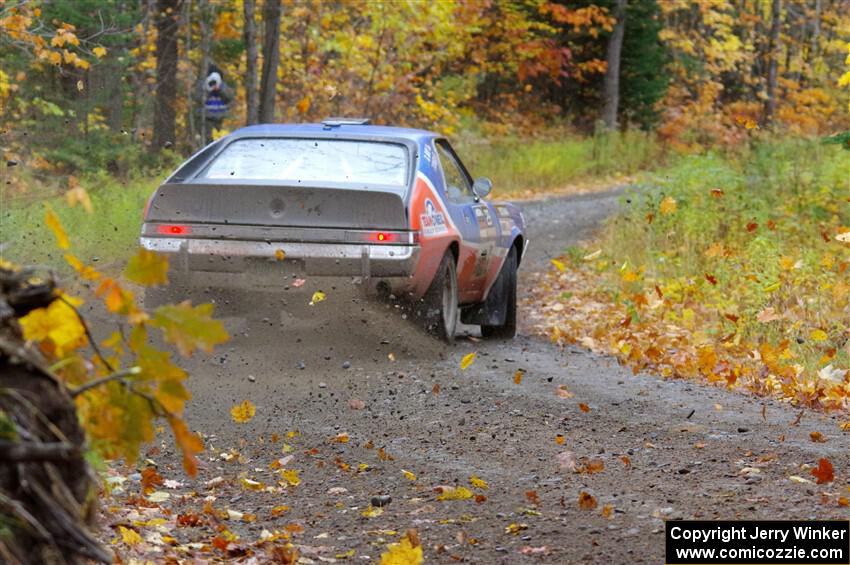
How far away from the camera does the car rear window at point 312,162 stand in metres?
9.07

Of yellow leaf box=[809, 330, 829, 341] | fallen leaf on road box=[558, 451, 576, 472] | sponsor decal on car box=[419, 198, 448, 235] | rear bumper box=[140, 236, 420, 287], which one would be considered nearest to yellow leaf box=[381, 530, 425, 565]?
fallen leaf on road box=[558, 451, 576, 472]

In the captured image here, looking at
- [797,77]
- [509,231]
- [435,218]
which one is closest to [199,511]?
[435,218]

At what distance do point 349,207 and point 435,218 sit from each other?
78 cm

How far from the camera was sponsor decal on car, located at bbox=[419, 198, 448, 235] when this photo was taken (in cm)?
887

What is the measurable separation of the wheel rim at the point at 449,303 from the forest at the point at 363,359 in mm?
301

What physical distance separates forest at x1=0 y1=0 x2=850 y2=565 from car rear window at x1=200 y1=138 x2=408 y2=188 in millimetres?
930

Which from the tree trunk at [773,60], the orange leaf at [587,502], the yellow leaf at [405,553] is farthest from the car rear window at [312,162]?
the tree trunk at [773,60]

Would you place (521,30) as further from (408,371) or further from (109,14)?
(408,371)

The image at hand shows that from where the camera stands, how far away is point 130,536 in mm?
4785

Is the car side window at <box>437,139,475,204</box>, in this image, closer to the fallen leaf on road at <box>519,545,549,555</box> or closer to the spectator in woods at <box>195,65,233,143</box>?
the fallen leaf on road at <box>519,545,549,555</box>

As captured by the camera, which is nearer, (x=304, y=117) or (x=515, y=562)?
(x=515, y=562)

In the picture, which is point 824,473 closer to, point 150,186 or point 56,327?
point 56,327

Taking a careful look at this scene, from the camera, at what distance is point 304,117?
90.6 ft

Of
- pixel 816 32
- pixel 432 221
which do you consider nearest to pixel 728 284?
pixel 432 221
